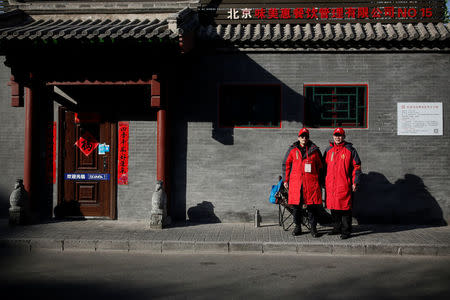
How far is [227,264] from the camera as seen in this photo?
584 centimetres

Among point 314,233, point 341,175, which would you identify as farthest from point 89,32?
point 314,233

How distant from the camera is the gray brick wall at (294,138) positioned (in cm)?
845

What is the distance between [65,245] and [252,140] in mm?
4263

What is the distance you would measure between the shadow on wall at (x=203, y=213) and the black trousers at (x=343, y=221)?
2558 mm

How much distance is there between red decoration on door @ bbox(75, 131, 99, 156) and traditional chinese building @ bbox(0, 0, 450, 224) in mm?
23

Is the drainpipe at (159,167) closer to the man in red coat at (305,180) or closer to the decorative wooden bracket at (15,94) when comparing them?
the man in red coat at (305,180)

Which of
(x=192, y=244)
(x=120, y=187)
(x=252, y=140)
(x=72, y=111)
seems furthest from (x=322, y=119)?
(x=72, y=111)

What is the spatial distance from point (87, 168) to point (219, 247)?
394cm

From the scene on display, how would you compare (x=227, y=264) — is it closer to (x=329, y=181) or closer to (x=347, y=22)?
(x=329, y=181)

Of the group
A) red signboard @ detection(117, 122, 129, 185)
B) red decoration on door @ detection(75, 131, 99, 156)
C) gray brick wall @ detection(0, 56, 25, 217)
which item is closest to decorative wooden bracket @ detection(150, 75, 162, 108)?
red signboard @ detection(117, 122, 129, 185)

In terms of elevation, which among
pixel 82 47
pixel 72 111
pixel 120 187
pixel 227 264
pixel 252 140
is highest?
pixel 82 47

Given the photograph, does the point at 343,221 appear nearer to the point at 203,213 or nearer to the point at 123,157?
the point at 203,213

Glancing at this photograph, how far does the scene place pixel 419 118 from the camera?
27.8 ft

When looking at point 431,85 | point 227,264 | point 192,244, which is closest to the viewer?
point 227,264
